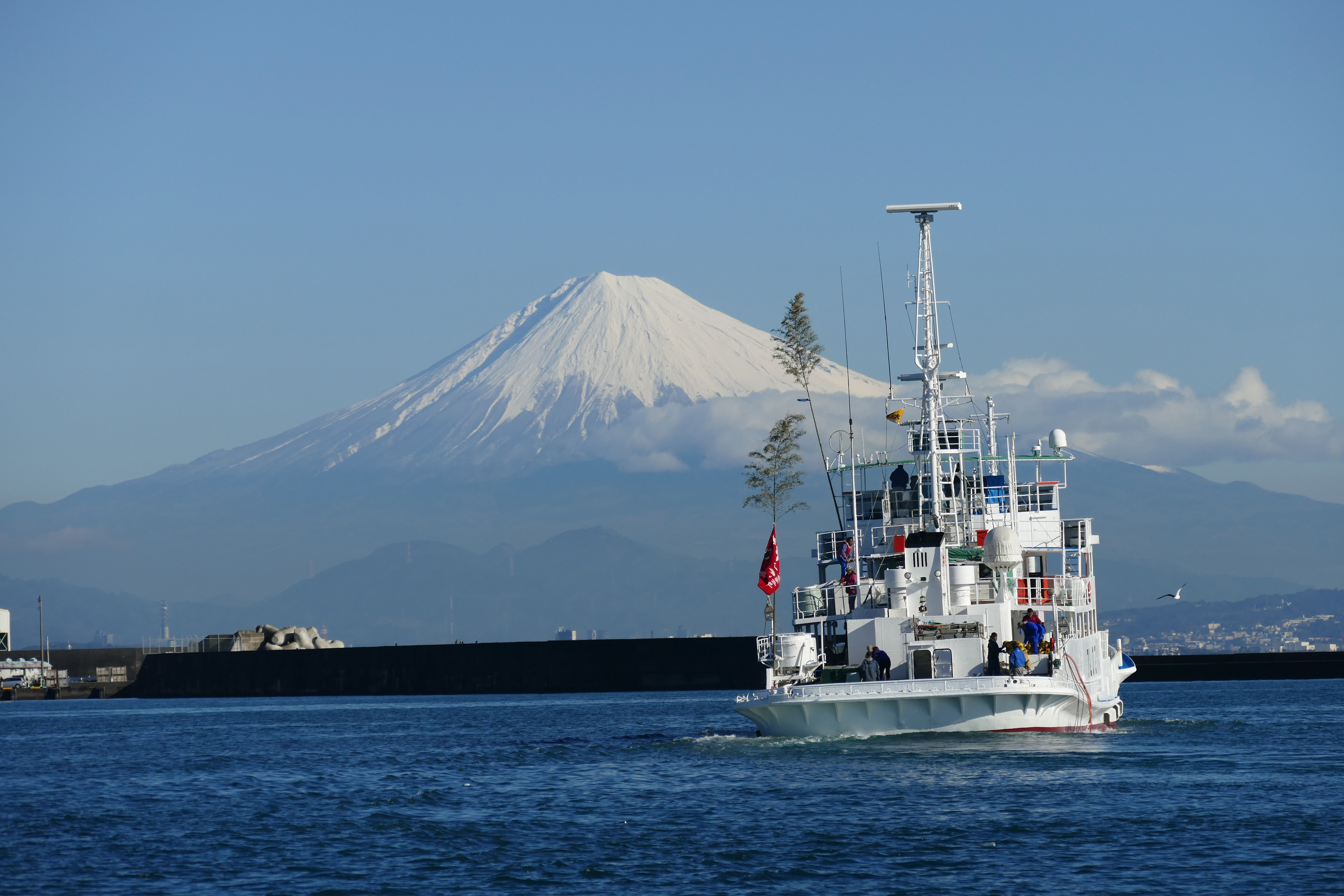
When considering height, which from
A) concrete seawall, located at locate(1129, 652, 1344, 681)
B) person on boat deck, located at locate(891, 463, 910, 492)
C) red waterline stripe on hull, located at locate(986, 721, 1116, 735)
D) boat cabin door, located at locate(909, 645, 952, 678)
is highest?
person on boat deck, located at locate(891, 463, 910, 492)

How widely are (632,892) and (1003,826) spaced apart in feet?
25.7

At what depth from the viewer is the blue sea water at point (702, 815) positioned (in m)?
23.9

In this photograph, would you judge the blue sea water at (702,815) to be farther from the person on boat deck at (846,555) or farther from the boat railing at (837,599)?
the person on boat deck at (846,555)

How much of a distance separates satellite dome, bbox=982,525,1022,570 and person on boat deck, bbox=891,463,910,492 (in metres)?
6.20

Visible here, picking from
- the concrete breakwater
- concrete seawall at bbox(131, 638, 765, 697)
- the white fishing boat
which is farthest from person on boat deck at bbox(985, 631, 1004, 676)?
the concrete breakwater

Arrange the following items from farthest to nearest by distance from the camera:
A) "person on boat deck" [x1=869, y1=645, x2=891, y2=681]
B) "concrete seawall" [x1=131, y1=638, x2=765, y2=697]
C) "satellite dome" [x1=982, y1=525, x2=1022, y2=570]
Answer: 1. "concrete seawall" [x1=131, y1=638, x2=765, y2=697]
2. "satellite dome" [x1=982, y1=525, x2=1022, y2=570]
3. "person on boat deck" [x1=869, y1=645, x2=891, y2=681]

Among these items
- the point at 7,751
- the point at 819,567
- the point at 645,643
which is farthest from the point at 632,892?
the point at 645,643

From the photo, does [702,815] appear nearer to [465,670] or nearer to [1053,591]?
[1053,591]

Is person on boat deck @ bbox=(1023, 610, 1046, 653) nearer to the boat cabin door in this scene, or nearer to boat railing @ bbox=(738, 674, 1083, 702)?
boat railing @ bbox=(738, 674, 1083, 702)

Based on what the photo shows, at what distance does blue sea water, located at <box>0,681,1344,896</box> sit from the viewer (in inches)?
941

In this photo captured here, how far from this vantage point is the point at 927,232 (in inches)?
1768

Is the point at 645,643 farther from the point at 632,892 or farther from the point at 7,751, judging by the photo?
the point at 632,892

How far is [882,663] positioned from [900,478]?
909 centimetres

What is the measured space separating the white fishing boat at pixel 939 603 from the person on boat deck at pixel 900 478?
46mm
